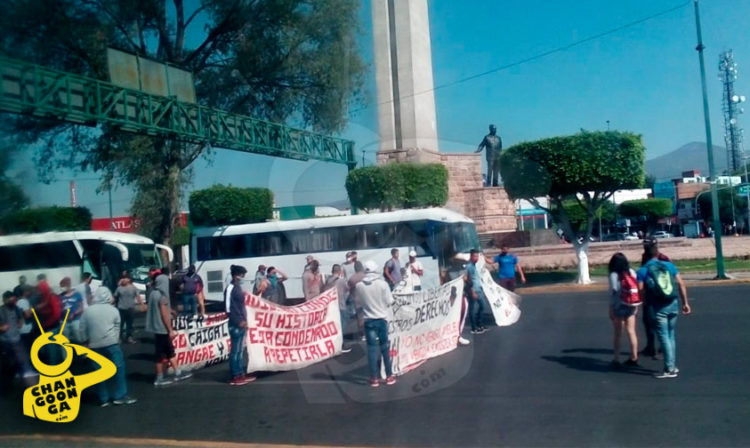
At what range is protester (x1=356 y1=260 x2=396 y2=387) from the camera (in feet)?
29.6

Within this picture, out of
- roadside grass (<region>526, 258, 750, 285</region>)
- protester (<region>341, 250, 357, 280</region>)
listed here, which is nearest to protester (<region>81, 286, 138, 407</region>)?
protester (<region>341, 250, 357, 280</region>)

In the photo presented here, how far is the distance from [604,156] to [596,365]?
44.1ft

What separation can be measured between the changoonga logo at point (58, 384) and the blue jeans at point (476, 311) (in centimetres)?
656

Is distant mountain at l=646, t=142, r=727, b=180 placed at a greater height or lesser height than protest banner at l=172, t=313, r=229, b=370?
greater

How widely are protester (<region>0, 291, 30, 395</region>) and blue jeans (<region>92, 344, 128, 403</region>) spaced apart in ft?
2.90

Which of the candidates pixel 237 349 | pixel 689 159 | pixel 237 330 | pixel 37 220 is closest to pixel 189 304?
pixel 237 349

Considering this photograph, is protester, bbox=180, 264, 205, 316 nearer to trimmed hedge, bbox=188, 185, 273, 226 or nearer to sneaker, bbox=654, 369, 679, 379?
trimmed hedge, bbox=188, 185, 273, 226

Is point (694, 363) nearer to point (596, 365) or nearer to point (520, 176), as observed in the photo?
point (596, 365)

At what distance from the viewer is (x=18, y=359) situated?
9.05 metres

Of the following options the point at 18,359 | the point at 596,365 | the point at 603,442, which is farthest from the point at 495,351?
the point at 18,359

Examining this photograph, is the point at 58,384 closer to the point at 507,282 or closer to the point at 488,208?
the point at 507,282

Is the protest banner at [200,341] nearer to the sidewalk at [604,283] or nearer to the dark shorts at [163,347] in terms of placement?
the dark shorts at [163,347]

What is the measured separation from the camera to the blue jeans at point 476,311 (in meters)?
12.9

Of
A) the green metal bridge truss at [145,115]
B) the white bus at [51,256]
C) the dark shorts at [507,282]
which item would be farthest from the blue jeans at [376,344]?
the dark shorts at [507,282]
